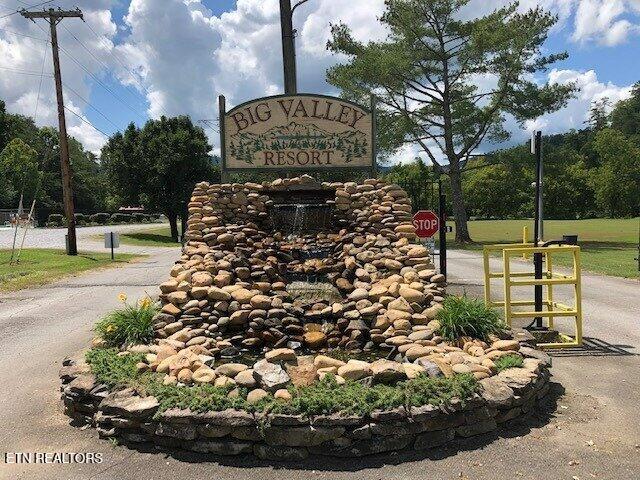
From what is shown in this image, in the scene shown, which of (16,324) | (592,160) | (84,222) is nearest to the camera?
(16,324)

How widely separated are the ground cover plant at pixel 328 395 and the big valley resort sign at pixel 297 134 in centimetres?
628

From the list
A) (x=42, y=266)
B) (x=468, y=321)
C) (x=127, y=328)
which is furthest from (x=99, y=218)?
(x=468, y=321)

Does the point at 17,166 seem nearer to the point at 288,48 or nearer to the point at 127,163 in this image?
the point at 127,163

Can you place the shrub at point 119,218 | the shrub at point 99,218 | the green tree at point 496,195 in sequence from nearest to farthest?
the shrub at point 99,218 → the shrub at point 119,218 → the green tree at point 496,195

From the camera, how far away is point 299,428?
400cm

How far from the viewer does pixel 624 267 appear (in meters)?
16.3

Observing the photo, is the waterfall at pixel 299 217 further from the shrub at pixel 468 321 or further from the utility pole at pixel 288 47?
the shrub at pixel 468 321

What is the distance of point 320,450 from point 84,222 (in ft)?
180

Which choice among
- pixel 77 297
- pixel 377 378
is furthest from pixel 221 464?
pixel 77 297

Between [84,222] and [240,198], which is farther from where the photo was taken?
[84,222]

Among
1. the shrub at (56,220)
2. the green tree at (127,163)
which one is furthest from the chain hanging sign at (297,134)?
the shrub at (56,220)

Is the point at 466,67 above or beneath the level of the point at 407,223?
above

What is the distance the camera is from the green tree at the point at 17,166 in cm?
4888

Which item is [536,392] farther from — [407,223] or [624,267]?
[624,267]
